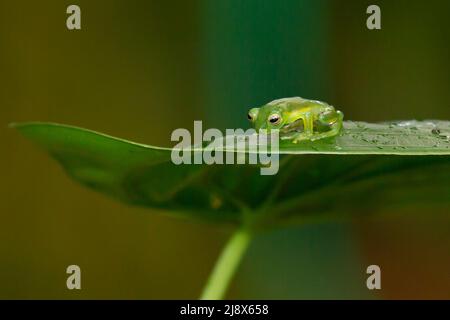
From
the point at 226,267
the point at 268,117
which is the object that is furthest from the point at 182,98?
the point at 226,267

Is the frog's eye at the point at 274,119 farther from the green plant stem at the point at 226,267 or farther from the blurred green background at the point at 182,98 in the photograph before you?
the blurred green background at the point at 182,98

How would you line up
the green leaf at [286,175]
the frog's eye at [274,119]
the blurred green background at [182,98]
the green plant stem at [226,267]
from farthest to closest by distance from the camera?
the blurred green background at [182,98], the frog's eye at [274,119], the green plant stem at [226,267], the green leaf at [286,175]

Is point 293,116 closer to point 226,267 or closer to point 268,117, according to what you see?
point 268,117

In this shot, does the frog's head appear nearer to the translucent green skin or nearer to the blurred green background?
the translucent green skin

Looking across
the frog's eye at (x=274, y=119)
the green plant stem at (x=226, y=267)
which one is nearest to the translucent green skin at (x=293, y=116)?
the frog's eye at (x=274, y=119)

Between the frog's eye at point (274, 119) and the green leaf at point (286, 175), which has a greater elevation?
the frog's eye at point (274, 119)

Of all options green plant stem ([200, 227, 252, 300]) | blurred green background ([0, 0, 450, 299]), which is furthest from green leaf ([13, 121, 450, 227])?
blurred green background ([0, 0, 450, 299])

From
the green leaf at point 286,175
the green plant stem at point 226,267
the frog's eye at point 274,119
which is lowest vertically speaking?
the green plant stem at point 226,267
